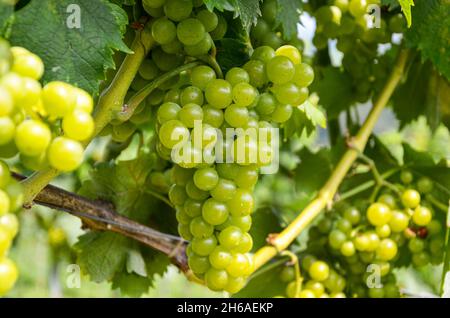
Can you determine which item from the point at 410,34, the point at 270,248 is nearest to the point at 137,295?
the point at 270,248

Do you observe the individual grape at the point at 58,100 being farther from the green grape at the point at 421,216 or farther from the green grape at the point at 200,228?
the green grape at the point at 421,216

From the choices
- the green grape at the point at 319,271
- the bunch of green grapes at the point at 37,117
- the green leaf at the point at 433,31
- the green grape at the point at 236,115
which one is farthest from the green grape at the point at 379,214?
the bunch of green grapes at the point at 37,117

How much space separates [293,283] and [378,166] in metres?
0.31

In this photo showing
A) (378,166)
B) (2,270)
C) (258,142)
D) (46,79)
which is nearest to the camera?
(2,270)

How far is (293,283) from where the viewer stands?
1.21 m

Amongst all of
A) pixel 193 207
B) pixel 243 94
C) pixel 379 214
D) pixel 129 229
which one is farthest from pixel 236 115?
pixel 379 214

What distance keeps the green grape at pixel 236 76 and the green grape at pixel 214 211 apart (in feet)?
0.43

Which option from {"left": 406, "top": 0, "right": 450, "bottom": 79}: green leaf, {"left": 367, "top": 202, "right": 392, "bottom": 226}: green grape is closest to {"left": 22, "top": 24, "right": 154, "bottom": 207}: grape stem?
{"left": 406, "top": 0, "right": 450, "bottom": 79}: green leaf

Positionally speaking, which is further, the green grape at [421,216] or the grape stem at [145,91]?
the green grape at [421,216]

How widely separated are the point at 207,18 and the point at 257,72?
0.08 metres

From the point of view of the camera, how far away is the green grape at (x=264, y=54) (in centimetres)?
75

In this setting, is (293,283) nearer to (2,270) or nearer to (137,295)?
(137,295)

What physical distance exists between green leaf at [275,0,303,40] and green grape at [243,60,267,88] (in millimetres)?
114

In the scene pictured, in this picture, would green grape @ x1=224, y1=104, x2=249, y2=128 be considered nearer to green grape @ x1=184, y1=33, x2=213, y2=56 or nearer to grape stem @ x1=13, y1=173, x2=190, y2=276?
green grape @ x1=184, y1=33, x2=213, y2=56
